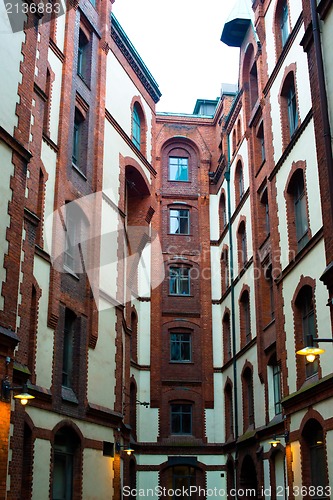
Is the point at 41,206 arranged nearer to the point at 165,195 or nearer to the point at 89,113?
the point at 89,113

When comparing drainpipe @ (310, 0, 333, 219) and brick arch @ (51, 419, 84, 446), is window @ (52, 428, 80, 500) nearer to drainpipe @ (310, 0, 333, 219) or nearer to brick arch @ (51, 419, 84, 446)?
brick arch @ (51, 419, 84, 446)

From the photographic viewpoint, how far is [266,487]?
23.9 m

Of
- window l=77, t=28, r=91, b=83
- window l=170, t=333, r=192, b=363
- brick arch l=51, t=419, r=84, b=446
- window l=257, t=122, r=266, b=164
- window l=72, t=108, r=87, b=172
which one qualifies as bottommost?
brick arch l=51, t=419, r=84, b=446

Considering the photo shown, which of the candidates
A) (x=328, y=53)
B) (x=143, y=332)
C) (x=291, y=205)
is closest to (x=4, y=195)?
(x=328, y=53)

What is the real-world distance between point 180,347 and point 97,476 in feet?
44.9

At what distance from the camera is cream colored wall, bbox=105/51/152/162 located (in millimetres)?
26328

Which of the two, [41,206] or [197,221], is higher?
[197,221]

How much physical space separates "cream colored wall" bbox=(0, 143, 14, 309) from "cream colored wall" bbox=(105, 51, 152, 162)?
13.4m

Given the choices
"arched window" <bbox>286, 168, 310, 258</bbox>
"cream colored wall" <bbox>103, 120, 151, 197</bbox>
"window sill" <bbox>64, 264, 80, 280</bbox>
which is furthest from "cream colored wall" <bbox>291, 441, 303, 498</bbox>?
"cream colored wall" <bbox>103, 120, 151, 197</bbox>

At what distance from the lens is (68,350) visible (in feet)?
67.4

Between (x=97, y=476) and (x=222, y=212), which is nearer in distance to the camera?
(x=97, y=476)

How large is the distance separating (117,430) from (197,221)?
15848 millimetres

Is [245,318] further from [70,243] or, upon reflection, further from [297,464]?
[297,464]

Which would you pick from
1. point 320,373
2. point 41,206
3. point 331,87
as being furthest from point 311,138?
point 41,206
